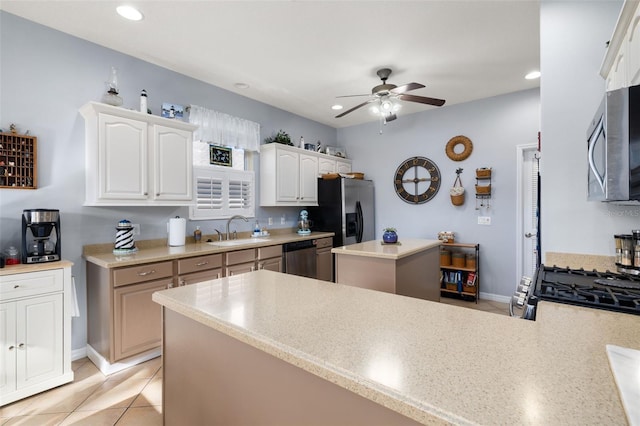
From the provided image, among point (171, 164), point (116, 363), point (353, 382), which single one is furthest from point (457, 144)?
point (116, 363)

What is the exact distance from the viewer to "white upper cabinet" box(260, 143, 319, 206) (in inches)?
165

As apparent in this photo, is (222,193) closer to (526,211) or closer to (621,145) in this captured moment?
(621,145)

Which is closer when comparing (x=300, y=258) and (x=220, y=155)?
(x=220, y=155)

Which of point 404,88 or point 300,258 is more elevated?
point 404,88

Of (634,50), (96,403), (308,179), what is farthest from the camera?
(308,179)

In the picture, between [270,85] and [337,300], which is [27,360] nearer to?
[337,300]

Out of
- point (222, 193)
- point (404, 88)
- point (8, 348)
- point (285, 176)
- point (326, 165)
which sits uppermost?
point (404, 88)

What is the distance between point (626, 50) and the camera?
134 cm

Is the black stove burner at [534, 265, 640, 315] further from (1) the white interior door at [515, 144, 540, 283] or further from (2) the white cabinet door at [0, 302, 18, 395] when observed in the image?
(2) the white cabinet door at [0, 302, 18, 395]

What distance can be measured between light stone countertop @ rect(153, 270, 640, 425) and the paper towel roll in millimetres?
1990

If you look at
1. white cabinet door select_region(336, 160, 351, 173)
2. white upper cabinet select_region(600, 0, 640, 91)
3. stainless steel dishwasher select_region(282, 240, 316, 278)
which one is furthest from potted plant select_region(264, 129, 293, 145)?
white upper cabinet select_region(600, 0, 640, 91)

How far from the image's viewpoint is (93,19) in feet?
7.92

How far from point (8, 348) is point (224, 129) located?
9.03 ft

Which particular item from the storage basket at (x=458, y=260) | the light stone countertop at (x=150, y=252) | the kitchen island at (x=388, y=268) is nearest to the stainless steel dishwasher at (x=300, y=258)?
the light stone countertop at (x=150, y=252)
